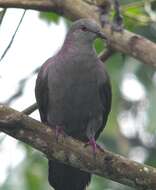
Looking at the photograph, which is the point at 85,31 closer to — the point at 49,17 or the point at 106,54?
the point at 49,17

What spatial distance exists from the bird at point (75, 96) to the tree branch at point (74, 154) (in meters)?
0.76

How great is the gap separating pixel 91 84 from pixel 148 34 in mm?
678

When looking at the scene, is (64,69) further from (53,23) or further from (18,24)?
(18,24)

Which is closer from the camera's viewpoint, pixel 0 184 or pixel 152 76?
pixel 0 184

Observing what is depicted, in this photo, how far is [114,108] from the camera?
6.83 m

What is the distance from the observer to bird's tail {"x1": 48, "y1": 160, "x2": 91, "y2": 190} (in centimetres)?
558

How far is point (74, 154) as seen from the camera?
4699mm

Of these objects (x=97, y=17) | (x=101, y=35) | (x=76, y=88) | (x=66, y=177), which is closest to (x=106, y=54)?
(x=101, y=35)

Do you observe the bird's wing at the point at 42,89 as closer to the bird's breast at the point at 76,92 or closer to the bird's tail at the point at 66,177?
the bird's breast at the point at 76,92

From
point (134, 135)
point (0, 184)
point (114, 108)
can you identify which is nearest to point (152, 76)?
point (114, 108)

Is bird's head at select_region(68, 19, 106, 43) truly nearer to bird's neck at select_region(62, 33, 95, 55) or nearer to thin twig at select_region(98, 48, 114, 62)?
bird's neck at select_region(62, 33, 95, 55)

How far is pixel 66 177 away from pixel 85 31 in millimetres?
1176

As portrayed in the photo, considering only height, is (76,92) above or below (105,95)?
above

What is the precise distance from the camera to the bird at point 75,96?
18.3 ft
